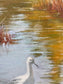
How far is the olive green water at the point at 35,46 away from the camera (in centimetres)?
443

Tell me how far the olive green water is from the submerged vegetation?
0.27m

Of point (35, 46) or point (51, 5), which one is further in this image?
point (51, 5)

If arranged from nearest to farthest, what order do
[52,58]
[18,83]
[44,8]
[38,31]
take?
[18,83], [52,58], [38,31], [44,8]

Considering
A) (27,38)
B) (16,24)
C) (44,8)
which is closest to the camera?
(27,38)

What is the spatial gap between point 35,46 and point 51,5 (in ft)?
13.2

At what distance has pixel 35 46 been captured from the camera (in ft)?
18.8

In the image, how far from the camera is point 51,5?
31.5 ft

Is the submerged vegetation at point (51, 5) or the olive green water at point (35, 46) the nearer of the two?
the olive green water at point (35, 46)

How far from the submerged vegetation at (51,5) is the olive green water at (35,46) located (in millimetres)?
272

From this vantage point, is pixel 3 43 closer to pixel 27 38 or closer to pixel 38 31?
pixel 27 38

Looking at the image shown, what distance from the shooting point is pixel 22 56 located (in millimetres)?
5195

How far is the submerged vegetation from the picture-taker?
343 inches

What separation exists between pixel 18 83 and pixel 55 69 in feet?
3.25

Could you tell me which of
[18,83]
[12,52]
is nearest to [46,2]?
[12,52]
